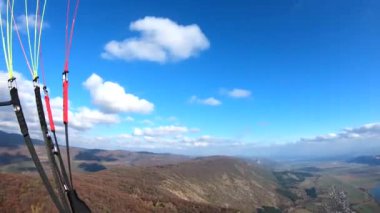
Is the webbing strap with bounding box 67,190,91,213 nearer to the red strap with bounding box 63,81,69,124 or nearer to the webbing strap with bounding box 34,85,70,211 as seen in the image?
the webbing strap with bounding box 34,85,70,211

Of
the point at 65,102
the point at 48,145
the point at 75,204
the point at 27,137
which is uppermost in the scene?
the point at 65,102

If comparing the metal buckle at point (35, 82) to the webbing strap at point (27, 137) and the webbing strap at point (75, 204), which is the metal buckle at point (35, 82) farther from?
the webbing strap at point (75, 204)

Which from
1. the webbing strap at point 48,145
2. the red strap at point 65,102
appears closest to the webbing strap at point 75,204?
the webbing strap at point 48,145

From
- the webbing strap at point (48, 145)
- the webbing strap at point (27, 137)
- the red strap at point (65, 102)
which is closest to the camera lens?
the webbing strap at point (27, 137)

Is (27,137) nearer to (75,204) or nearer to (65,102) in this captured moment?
(65,102)

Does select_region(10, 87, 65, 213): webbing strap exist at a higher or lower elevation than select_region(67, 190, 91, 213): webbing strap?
higher

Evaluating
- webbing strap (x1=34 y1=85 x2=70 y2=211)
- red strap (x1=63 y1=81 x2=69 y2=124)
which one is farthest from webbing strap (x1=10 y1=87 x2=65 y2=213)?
red strap (x1=63 y1=81 x2=69 y2=124)

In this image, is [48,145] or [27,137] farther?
[48,145]

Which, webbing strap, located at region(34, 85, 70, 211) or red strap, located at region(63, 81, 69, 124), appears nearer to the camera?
webbing strap, located at region(34, 85, 70, 211)

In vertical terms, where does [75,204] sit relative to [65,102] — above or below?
below

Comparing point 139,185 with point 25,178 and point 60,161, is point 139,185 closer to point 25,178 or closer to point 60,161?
point 25,178

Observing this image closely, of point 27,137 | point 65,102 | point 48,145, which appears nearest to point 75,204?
point 48,145
